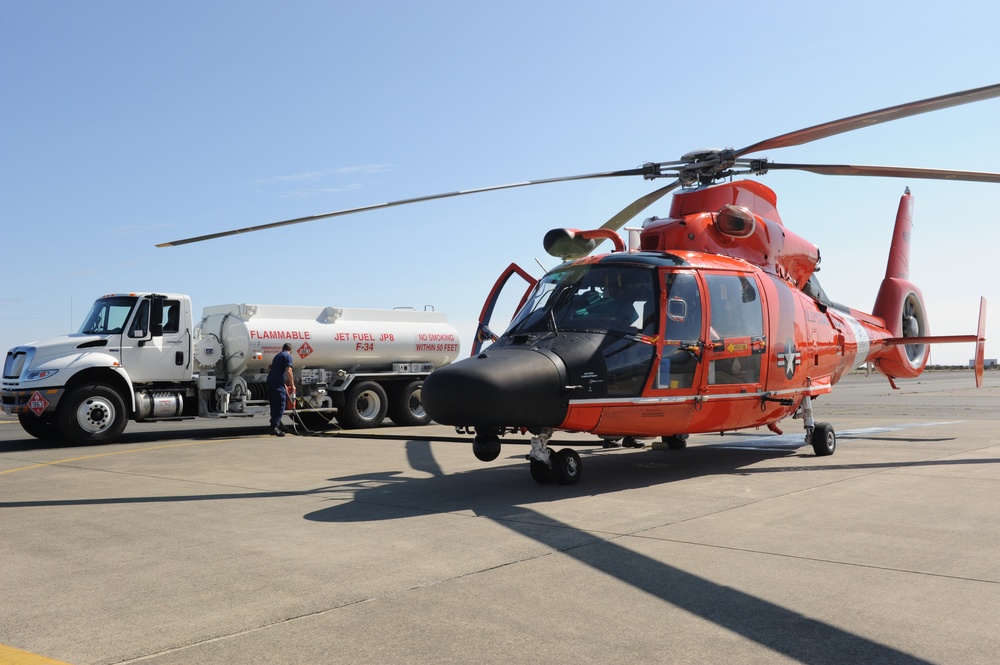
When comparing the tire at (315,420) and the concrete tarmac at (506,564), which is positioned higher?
the tire at (315,420)

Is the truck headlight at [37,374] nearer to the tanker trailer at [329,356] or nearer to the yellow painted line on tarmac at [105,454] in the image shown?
the yellow painted line on tarmac at [105,454]

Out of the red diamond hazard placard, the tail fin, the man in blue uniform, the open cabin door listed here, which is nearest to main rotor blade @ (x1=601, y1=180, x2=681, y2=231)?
the open cabin door

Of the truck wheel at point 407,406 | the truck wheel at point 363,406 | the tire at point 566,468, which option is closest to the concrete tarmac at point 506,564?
the tire at point 566,468

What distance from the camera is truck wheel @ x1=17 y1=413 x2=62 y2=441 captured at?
49.1ft

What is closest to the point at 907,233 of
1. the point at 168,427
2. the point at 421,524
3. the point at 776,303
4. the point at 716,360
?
the point at 776,303

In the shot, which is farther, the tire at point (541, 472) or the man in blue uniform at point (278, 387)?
the man in blue uniform at point (278, 387)

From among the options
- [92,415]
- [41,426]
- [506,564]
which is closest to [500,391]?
[506,564]

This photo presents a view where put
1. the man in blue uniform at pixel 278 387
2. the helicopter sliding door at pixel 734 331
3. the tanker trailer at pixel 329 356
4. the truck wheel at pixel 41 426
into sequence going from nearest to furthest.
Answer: the helicopter sliding door at pixel 734 331 → the truck wheel at pixel 41 426 → the man in blue uniform at pixel 278 387 → the tanker trailer at pixel 329 356

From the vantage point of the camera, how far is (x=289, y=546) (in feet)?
20.0

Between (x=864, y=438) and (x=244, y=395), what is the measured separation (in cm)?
1135

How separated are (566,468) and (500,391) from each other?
1.59 metres

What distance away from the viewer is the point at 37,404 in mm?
14375

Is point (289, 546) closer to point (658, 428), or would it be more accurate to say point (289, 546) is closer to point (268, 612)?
point (268, 612)

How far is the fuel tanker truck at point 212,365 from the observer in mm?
14750
